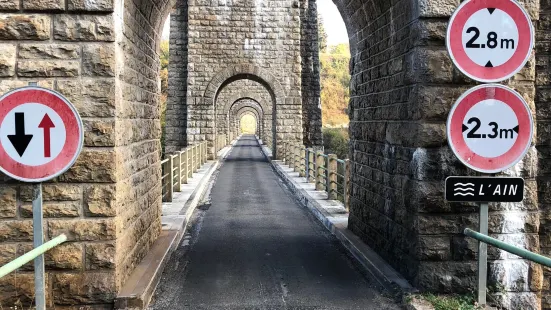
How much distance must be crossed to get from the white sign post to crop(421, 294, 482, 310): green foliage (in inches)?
125

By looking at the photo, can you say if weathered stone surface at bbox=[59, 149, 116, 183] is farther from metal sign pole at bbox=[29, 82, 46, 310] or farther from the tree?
the tree

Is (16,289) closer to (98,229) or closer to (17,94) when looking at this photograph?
(98,229)

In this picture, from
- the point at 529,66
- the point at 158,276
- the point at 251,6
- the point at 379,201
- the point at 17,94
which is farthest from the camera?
the point at 251,6

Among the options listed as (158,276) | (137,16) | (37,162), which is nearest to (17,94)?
(37,162)

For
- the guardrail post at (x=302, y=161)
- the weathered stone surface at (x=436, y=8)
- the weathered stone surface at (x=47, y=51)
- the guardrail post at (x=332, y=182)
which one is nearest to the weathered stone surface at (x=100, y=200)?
the weathered stone surface at (x=47, y=51)

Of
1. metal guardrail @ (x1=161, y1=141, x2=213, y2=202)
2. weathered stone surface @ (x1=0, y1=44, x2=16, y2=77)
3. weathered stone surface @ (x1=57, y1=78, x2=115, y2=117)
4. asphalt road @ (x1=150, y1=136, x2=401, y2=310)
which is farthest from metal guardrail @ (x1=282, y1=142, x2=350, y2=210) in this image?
weathered stone surface @ (x1=0, y1=44, x2=16, y2=77)

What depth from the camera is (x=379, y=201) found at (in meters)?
6.39

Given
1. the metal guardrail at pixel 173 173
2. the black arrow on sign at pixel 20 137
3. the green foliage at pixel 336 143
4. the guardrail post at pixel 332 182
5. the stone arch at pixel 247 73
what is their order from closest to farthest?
the black arrow on sign at pixel 20 137
the guardrail post at pixel 332 182
the metal guardrail at pixel 173 173
the stone arch at pixel 247 73
the green foliage at pixel 336 143

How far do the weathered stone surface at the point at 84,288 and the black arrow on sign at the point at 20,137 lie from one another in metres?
1.47

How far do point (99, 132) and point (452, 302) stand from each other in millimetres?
3371

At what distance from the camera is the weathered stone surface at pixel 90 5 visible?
4590 millimetres

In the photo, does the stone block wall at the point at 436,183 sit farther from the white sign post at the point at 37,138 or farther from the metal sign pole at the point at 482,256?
the white sign post at the point at 37,138

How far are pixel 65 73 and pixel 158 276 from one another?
93.9 inches

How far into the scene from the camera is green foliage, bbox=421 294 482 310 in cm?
453
